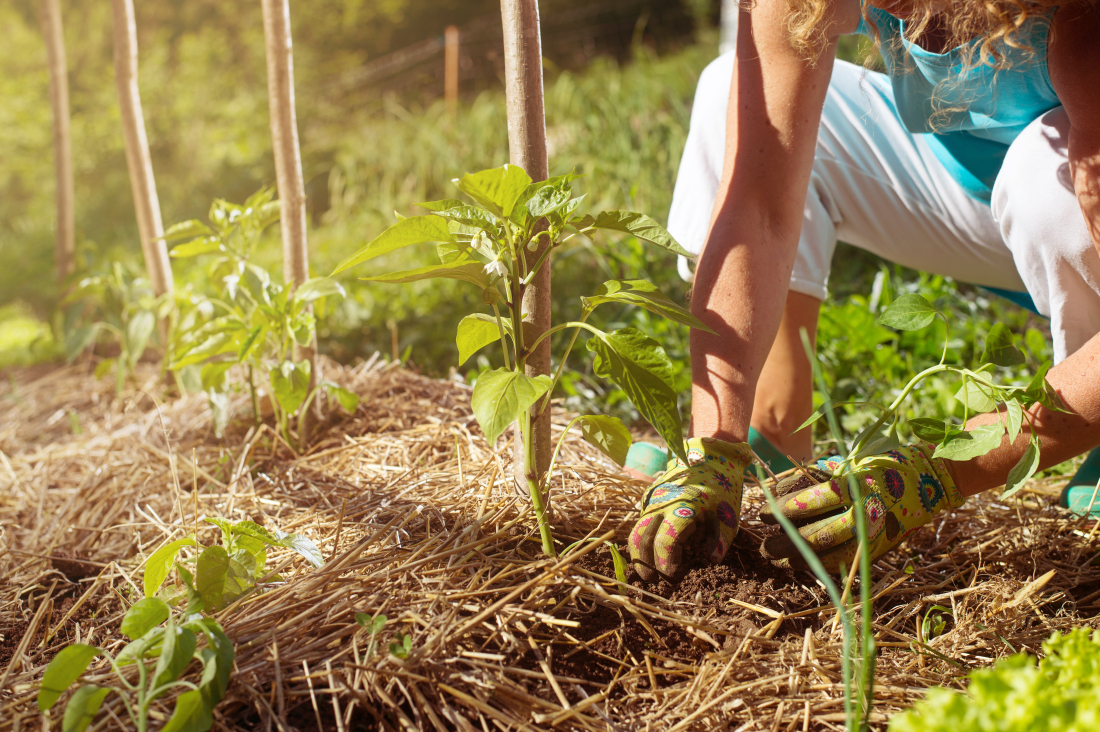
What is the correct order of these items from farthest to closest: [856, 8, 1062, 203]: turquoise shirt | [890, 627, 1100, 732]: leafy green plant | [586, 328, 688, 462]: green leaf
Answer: [856, 8, 1062, 203]: turquoise shirt → [586, 328, 688, 462]: green leaf → [890, 627, 1100, 732]: leafy green plant

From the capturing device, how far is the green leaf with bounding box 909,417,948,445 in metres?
0.96

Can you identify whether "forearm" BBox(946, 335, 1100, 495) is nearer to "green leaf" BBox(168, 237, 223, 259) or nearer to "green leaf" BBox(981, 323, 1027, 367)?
"green leaf" BBox(981, 323, 1027, 367)

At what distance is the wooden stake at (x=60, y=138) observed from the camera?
108 inches

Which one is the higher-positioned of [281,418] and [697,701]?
[281,418]

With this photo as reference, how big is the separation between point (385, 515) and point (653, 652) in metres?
0.52

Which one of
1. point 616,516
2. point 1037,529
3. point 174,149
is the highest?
point 174,149

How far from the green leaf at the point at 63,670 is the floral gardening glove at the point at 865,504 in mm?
826

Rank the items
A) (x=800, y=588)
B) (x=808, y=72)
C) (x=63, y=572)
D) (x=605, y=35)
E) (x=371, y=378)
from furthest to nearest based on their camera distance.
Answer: (x=605, y=35), (x=371, y=378), (x=63, y=572), (x=808, y=72), (x=800, y=588)

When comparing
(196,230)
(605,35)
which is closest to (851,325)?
(196,230)

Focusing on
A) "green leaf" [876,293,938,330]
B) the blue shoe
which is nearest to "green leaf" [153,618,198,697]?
"green leaf" [876,293,938,330]

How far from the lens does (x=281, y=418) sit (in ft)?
4.97

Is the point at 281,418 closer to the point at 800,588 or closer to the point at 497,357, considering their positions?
the point at 497,357

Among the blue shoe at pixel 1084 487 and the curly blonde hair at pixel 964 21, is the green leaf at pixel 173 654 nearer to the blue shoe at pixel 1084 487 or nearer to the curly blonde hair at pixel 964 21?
the curly blonde hair at pixel 964 21

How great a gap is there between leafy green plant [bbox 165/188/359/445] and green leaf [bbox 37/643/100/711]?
26.2 inches
